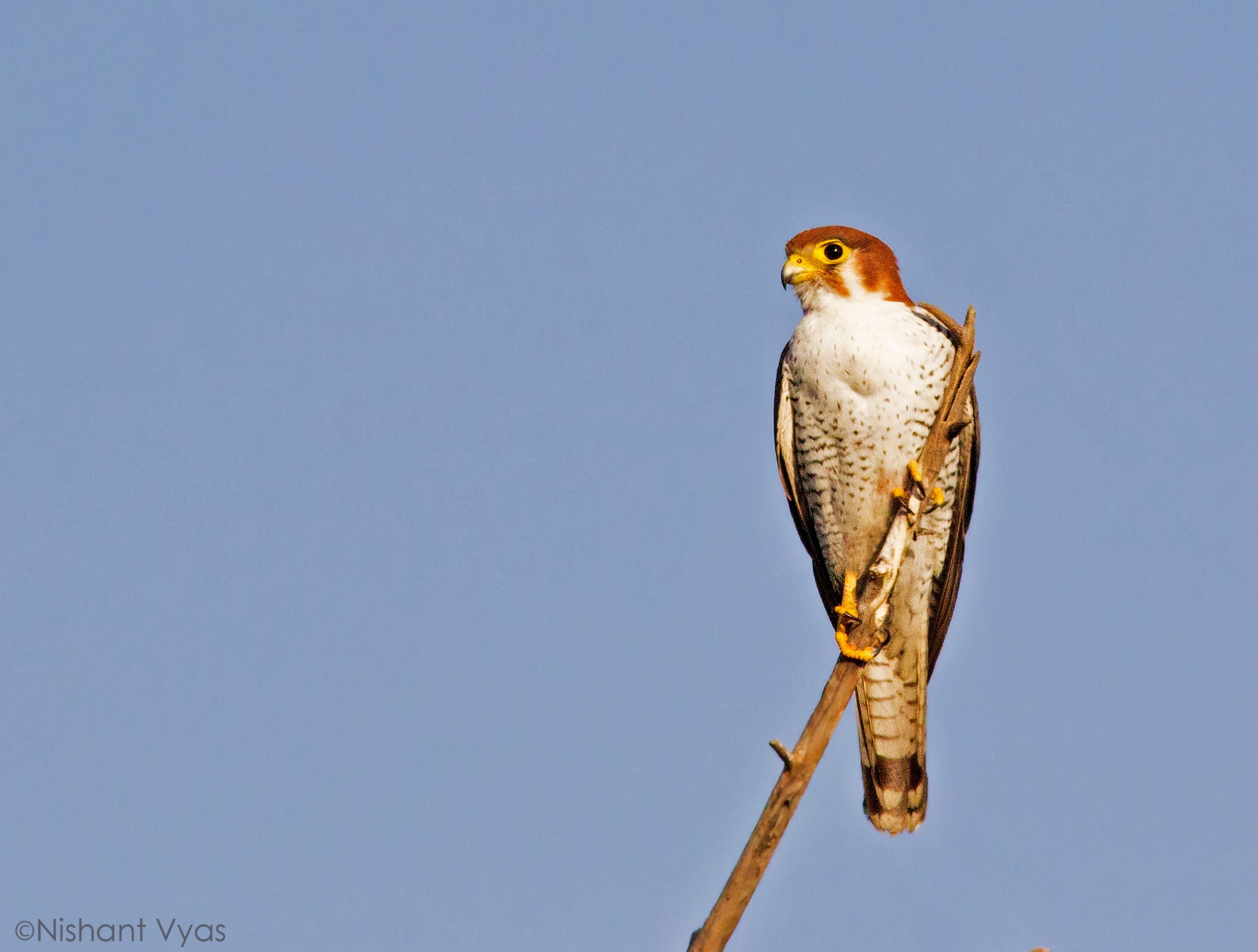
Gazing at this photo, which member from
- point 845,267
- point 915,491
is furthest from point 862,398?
point 845,267

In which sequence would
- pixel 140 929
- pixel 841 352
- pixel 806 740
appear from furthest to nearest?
pixel 841 352 → pixel 806 740 → pixel 140 929

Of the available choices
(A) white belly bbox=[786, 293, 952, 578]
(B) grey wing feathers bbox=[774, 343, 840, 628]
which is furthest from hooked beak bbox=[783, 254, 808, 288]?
(B) grey wing feathers bbox=[774, 343, 840, 628]

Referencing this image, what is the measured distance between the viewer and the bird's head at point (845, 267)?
7121mm

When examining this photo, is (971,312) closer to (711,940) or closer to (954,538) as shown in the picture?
(954,538)

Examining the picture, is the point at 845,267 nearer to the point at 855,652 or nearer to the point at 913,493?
the point at 913,493

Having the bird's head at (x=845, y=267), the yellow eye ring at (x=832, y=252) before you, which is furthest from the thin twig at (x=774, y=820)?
the yellow eye ring at (x=832, y=252)

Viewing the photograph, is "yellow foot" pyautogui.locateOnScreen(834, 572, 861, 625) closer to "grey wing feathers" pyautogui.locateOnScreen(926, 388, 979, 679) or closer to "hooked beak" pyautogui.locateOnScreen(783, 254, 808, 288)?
"grey wing feathers" pyautogui.locateOnScreen(926, 388, 979, 679)

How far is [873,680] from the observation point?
7.45 meters

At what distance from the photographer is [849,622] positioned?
21.3 feet

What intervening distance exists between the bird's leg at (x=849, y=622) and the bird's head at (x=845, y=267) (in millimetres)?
1377

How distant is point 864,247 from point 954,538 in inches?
60.4

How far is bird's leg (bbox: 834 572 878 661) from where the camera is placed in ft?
19.6

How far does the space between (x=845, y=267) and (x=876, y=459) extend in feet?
3.11

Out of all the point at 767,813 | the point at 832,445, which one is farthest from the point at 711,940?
the point at 832,445
